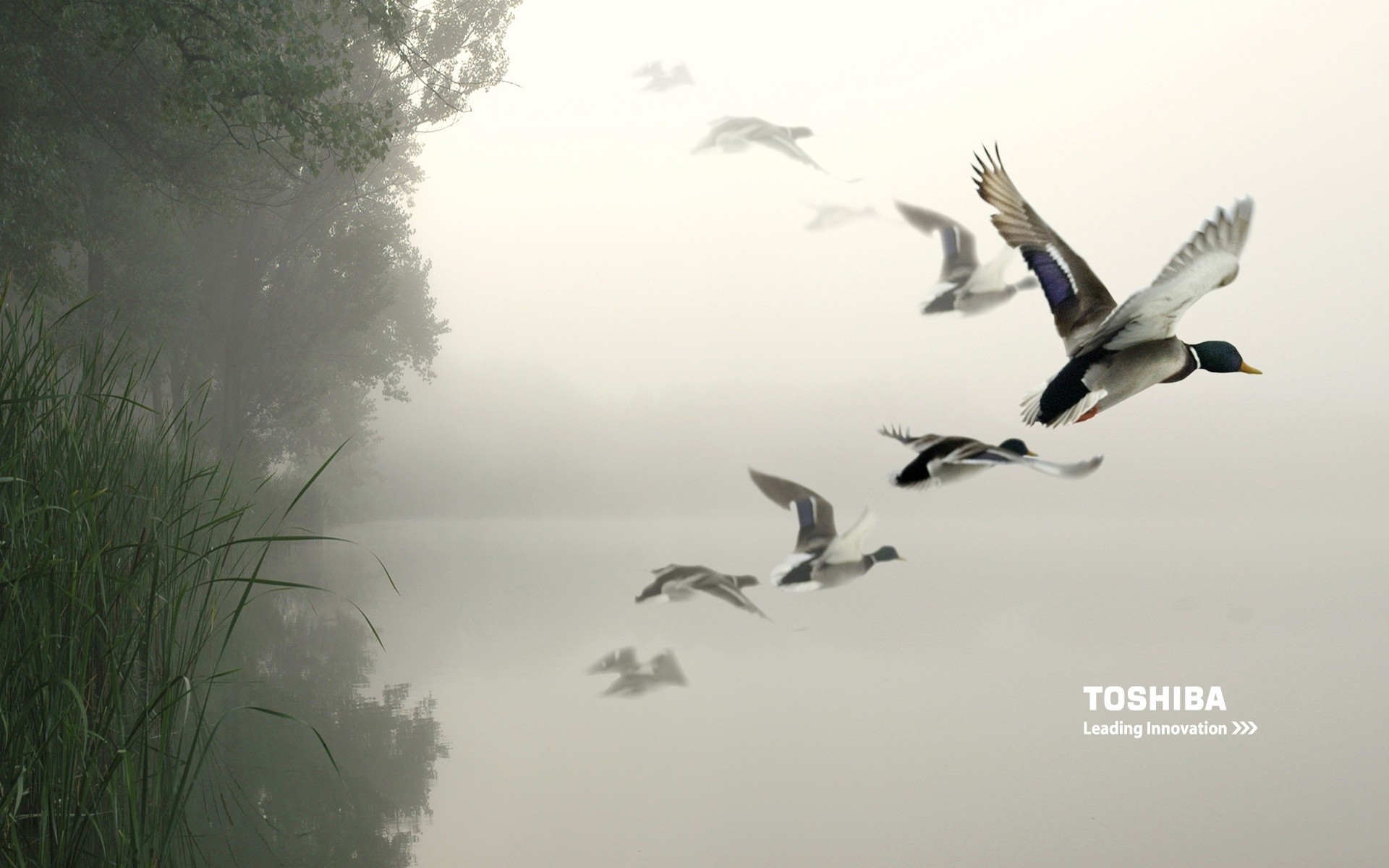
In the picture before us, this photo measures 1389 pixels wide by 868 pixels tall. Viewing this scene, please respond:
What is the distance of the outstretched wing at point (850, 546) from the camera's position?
7.73 feet

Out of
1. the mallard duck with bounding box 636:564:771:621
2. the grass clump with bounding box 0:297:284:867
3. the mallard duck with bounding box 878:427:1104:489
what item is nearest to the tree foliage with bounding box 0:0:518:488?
the grass clump with bounding box 0:297:284:867

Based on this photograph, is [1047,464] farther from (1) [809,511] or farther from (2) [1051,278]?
(1) [809,511]

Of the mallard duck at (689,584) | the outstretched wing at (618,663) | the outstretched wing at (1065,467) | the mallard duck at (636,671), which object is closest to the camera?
the outstretched wing at (1065,467)

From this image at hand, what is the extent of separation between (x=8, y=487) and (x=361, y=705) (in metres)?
3.39

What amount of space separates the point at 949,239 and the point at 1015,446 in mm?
1636

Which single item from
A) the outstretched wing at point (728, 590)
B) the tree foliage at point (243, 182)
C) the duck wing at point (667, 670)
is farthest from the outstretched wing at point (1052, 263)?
the duck wing at point (667, 670)

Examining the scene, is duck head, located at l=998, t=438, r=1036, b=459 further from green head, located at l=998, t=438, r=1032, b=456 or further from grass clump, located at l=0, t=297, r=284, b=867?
grass clump, located at l=0, t=297, r=284, b=867

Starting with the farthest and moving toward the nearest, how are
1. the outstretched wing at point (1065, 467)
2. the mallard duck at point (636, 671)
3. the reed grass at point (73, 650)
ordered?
the mallard duck at point (636, 671) < the reed grass at point (73, 650) < the outstretched wing at point (1065, 467)

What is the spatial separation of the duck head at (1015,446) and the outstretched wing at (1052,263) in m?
0.23

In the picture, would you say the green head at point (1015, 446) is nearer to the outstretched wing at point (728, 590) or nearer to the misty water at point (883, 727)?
the outstretched wing at point (728, 590)

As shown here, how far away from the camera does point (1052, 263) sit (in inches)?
57.4

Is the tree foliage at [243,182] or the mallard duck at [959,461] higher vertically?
the tree foliage at [243,182]

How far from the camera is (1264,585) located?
43.9ft

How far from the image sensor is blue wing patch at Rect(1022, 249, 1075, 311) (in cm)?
Result: 145
